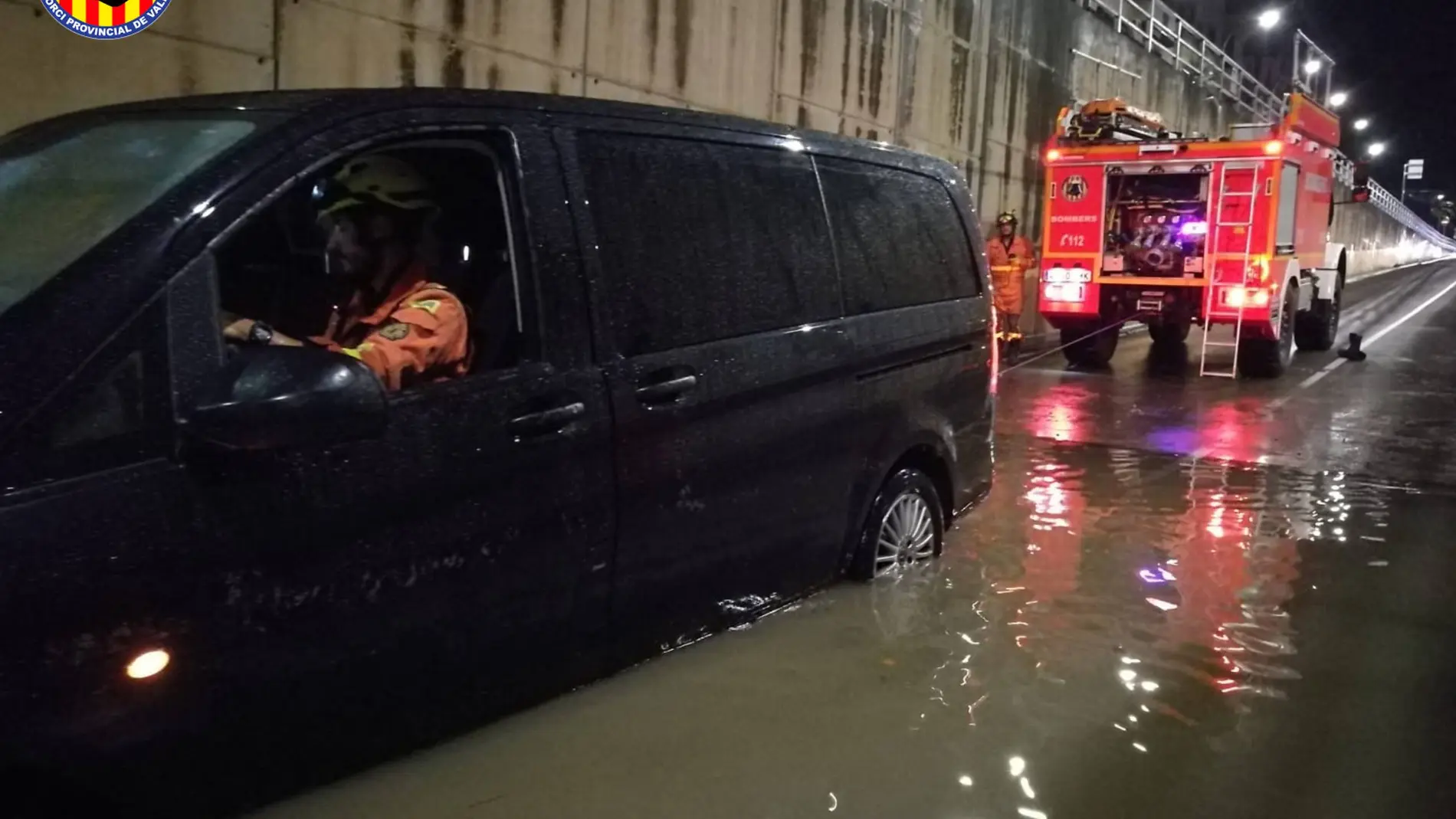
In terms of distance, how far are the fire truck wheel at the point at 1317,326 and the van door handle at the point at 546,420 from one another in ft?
47.8

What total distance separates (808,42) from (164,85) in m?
7.78

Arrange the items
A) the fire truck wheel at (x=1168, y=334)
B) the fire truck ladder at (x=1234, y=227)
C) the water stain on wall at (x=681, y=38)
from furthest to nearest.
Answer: the fire truck wheel at (x=1168, y=334) < the fire truck ladder at (x=1234, y=227) < the water stain on wall at (x=681, y=38)

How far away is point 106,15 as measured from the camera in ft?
18.9

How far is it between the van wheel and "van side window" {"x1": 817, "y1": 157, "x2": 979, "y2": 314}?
2.49 feet

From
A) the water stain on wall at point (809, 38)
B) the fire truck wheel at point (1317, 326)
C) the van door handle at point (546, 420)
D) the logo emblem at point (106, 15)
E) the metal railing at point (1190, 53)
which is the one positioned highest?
the metal railing at point (1190, 53)

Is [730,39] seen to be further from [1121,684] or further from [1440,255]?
[1440,255]

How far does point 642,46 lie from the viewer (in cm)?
995

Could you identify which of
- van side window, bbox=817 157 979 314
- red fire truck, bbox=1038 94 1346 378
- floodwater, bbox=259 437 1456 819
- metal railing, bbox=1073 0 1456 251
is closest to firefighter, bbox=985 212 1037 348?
red fire truck, bbox=1038 94 1346 378

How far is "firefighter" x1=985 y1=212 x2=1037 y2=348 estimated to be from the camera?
1466 cm

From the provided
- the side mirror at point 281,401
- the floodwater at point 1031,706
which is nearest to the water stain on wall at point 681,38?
the floodwater at point 1031,706

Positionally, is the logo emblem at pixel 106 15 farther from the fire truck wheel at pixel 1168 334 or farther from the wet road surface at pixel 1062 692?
the fire truck wheel at pixel 1168 334

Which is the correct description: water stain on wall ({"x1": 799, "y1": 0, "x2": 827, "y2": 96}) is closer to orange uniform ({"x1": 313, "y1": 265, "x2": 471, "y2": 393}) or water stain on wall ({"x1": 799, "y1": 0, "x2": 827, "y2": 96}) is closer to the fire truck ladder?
the fire truck ladder

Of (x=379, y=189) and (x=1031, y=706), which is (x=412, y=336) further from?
(x=1031, y=706)

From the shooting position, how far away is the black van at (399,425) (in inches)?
89.9
